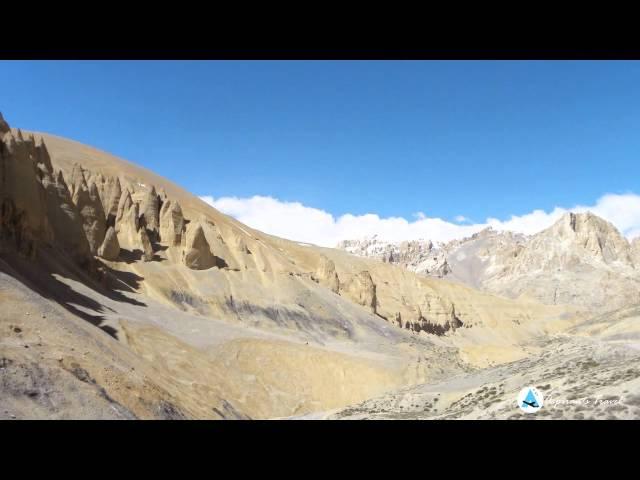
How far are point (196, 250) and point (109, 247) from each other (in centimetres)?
963

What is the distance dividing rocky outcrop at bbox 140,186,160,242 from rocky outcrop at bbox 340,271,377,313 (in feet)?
106

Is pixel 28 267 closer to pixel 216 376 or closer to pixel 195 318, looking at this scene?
pixel 216 376

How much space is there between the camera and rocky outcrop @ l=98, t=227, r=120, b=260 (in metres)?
47.4

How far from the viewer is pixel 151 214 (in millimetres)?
57875

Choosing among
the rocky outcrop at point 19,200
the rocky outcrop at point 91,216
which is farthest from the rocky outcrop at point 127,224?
the rocky outcrop at point 19,200

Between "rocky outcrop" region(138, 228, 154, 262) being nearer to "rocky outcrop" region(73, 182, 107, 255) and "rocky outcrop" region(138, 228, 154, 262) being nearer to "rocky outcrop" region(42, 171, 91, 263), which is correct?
"rocky outcrop" region(73, 182, 107, 255)

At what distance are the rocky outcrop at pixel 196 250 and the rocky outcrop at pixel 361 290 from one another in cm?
2903

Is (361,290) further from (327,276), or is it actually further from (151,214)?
(151,214)

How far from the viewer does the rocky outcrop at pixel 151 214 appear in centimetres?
5612

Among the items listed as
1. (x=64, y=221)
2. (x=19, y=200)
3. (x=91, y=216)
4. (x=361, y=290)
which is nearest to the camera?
(x=19, y=200)

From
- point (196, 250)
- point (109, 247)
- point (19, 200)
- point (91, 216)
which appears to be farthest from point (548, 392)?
point (196, 250)
